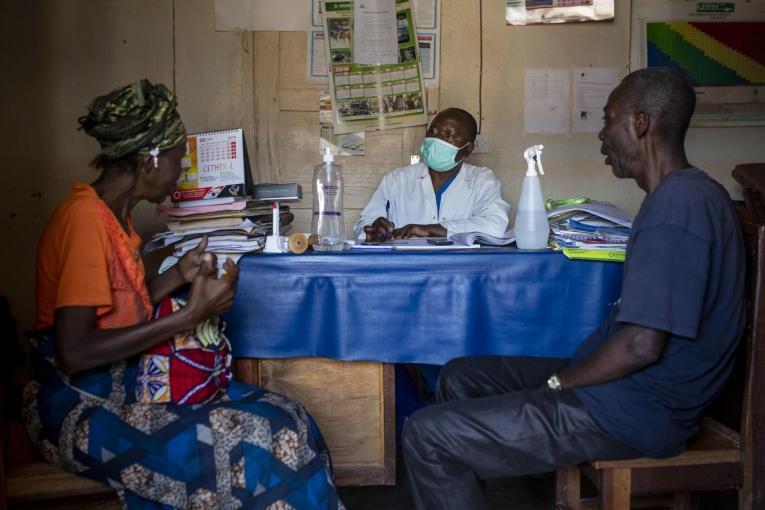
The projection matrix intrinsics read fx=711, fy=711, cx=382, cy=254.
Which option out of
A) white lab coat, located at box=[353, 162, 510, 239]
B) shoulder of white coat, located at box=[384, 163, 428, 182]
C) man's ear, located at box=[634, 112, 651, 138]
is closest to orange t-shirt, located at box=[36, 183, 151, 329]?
man's ear, located at box=[634, 112, 651, 138]

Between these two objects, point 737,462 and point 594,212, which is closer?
point 737,462

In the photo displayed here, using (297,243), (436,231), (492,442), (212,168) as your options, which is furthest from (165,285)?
(436,231)

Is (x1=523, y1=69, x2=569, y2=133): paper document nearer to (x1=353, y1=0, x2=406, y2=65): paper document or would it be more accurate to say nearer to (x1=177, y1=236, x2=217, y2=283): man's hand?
(x1=353, y1=0, x2=406, y2=65): paper document

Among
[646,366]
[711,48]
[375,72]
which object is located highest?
[711,48]

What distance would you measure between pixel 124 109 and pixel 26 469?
0.92 m

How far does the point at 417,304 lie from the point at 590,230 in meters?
0.65

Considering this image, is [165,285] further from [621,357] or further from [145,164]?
[621,357]

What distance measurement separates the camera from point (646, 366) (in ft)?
5.36

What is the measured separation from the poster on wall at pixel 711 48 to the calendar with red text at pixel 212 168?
7.92 ft

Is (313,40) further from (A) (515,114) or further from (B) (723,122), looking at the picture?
(B) (723,122)

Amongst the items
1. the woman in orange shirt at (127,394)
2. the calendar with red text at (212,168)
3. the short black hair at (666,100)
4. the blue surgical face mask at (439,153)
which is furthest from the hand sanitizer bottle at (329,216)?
the short black hair at (666,100)

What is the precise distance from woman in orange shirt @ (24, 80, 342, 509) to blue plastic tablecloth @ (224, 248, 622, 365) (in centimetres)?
38

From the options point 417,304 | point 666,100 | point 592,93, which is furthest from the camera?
point 592,93

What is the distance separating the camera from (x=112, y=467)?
1.64 m
